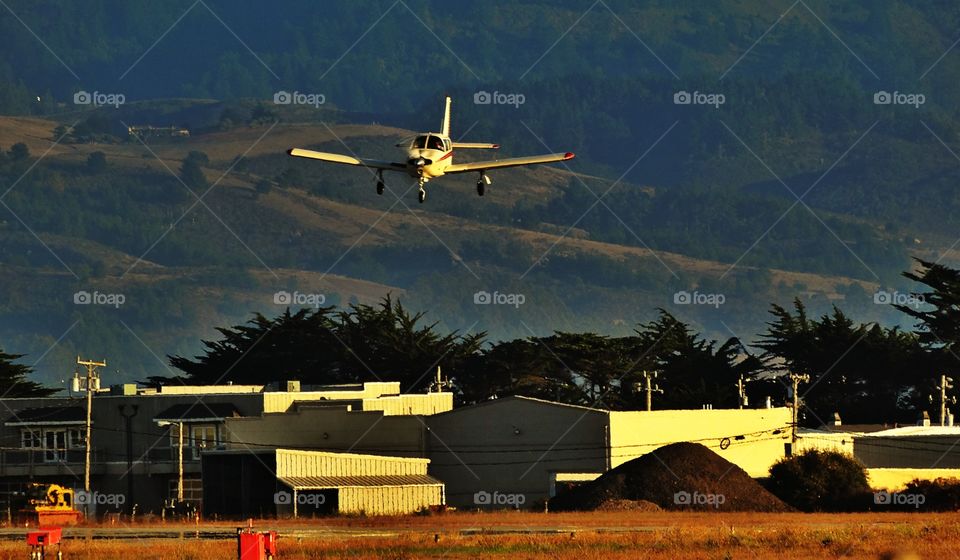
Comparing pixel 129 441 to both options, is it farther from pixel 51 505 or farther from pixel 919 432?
pixel 919 432

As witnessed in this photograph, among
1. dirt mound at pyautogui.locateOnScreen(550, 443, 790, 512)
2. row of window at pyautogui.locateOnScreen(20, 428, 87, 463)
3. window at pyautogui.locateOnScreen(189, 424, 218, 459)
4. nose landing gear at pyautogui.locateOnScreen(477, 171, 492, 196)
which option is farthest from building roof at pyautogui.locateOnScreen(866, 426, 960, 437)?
row of window at pyautogui.locateOnScreen(20, 428, 87, 463)

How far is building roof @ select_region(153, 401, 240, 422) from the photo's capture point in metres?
133

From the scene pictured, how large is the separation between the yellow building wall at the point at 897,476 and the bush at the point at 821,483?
13.7 feet

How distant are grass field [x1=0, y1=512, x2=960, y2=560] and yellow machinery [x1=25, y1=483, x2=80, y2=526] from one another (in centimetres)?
655

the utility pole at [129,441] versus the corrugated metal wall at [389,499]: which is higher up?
the utility pole at [129,441]

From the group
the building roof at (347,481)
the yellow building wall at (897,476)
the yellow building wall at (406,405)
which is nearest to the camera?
the building roof at (347,481)

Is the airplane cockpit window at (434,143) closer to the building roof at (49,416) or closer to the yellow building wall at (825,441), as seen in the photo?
the building roof at (49,416)

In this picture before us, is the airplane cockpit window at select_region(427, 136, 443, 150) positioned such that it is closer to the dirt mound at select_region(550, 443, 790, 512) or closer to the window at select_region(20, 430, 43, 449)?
the dirt mound at select_region(550, 443, 790, 512)

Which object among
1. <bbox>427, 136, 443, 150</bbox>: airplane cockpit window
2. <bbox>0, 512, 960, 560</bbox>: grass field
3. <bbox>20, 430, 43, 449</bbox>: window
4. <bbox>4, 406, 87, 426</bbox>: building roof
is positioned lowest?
<bbox>0, 512, 960, 560</bbox>: grass field

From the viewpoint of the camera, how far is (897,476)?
12481 cm

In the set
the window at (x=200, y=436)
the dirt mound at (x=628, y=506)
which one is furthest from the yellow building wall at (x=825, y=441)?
the window at (x=200, y=436)

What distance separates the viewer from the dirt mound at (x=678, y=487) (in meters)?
109

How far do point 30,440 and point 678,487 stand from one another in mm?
50854

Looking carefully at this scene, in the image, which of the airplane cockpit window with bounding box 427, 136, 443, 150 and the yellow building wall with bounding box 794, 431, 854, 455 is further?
the yellow building wall with bounding box 794, 431, 854, 455
